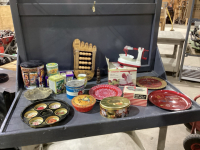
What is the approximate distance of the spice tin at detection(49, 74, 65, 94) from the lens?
1.13 metres

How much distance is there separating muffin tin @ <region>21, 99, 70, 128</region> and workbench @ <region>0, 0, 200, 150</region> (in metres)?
0.04

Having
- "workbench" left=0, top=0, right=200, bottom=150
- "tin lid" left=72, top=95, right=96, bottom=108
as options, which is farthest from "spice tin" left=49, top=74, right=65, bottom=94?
"tin lid" left=72, top=95, right=96, bottom=108

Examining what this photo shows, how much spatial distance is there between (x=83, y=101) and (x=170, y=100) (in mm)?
561

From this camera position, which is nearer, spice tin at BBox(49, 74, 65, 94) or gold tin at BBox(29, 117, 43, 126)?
gold tin at BBox(29, 117, 43, 126)

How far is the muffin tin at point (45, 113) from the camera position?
89 centimetres

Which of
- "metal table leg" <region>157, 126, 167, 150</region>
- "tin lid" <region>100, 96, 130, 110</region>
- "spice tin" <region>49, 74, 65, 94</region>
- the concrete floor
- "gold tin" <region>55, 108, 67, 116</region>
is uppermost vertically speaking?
"spice tin" <region>49, 74, 65, 94</region>

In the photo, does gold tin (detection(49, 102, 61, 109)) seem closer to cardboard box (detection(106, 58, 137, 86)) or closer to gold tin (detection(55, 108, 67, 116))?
gold tin (detection(55, 108, 67, 116))

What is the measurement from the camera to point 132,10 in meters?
1.30

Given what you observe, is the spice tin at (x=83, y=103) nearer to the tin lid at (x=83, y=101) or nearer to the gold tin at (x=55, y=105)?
the tin lid at (x=83, y=101)

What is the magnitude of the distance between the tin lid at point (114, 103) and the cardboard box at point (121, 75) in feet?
0.80

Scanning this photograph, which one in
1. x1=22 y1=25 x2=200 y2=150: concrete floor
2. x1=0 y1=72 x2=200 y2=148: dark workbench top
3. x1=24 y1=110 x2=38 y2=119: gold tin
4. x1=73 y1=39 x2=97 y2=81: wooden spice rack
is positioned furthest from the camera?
x1=22 y1=25 x2=200 y2=150: concrete floor

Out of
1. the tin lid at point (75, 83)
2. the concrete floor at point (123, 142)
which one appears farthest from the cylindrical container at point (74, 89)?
the concrete floor at point (123, 142)

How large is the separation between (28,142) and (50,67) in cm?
54

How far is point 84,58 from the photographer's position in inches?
51.0
